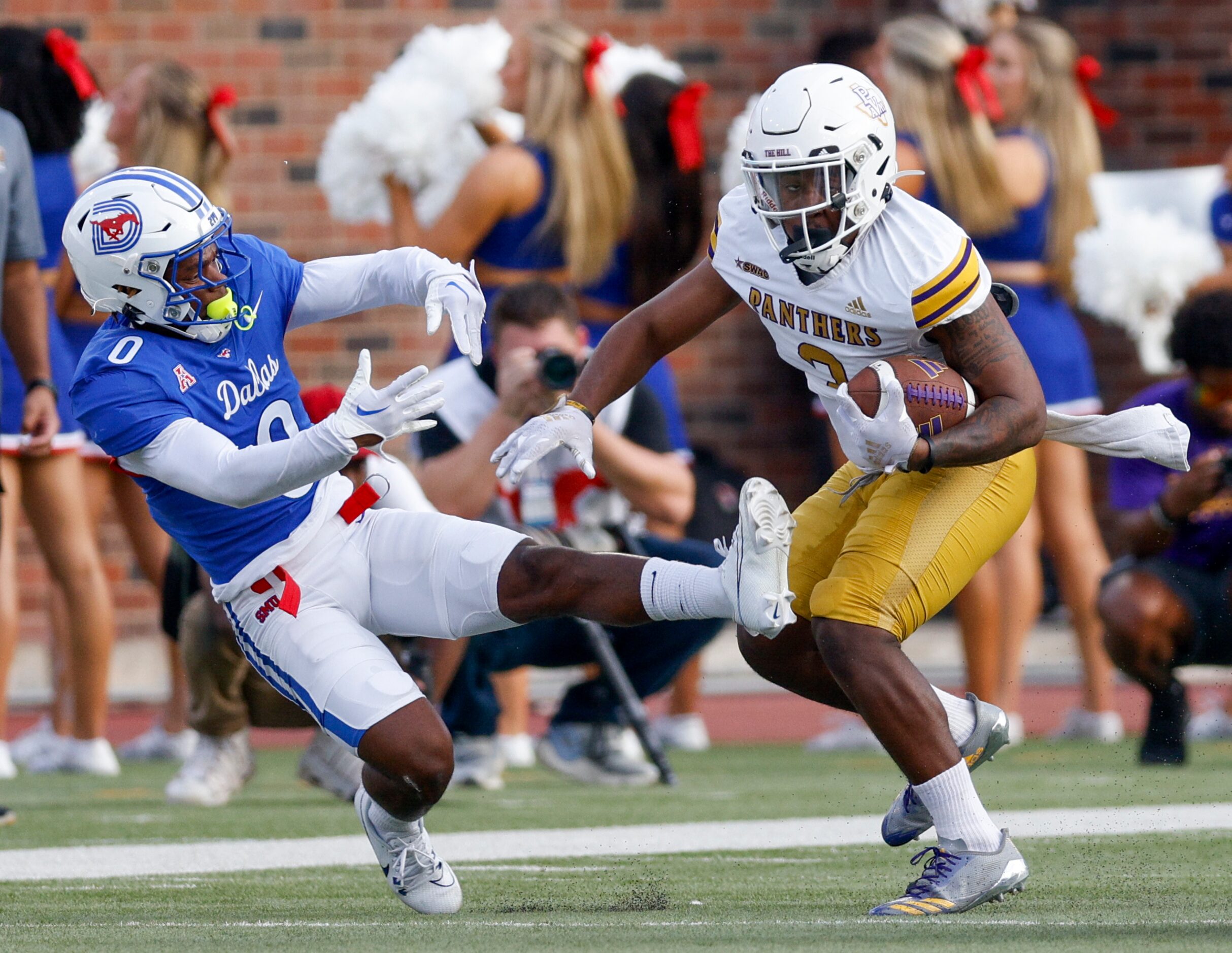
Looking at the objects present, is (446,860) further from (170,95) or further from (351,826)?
(170,95)

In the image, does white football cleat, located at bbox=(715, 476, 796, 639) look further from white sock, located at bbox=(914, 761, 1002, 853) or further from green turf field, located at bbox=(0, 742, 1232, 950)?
green turf field, located at bbox=(0, 742, 1232, 950)

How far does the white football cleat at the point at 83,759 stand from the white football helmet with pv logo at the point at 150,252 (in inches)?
114

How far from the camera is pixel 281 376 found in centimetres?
437

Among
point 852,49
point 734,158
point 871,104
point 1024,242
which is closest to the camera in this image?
point 871,104

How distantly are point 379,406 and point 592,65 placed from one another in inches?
134

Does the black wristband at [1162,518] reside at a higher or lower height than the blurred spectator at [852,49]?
lower

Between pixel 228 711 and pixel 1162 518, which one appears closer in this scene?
pixel 228 711

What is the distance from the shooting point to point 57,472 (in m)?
6.60

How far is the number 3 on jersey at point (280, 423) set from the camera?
14.0ft

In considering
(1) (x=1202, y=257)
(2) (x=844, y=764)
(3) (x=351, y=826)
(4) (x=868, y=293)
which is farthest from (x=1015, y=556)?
(4) (x=868, y=293)

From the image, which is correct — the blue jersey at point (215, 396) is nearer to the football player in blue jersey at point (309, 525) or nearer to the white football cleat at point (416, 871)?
the football player in blue jersey at point (309, 525)

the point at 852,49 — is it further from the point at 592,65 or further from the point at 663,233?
the point at 592,65

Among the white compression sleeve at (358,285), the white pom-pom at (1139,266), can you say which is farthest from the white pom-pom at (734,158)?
the white compression sleeve at (358,285)

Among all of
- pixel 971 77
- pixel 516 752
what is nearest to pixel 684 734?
pixel 516 752
